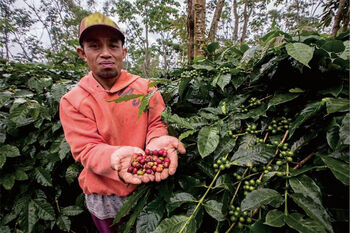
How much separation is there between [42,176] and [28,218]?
332 millimetres

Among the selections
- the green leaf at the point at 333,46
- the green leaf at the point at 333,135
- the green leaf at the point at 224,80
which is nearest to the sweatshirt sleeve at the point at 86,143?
the green leaf at the point at 224,80

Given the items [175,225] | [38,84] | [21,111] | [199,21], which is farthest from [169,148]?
[199,21]

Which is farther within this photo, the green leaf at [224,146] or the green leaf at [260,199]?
A: the green leaf at [224,146]

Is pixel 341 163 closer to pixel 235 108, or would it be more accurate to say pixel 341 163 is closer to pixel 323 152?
pixel 323 152

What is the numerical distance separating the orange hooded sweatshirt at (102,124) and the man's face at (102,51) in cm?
11

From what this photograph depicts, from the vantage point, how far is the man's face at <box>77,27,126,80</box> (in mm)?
1146

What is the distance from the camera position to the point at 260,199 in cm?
56

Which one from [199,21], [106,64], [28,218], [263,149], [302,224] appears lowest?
[28,218]

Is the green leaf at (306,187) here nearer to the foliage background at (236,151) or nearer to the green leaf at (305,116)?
the foliage background at (236,151)

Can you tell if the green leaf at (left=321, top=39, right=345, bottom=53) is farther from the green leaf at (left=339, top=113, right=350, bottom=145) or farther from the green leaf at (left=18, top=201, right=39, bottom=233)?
the green leaf at (left=18, top=201, right=39, bottom=233)

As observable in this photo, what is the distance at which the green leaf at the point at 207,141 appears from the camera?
73cm

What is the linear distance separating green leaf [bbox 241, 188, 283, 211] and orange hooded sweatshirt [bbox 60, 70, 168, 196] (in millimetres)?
675

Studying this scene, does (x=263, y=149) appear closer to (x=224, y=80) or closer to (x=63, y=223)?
(x=224, y=80)

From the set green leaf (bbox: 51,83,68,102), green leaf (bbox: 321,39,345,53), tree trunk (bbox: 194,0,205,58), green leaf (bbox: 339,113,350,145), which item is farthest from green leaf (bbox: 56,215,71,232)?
tree trunk (bbox: 194,0,205,58)
